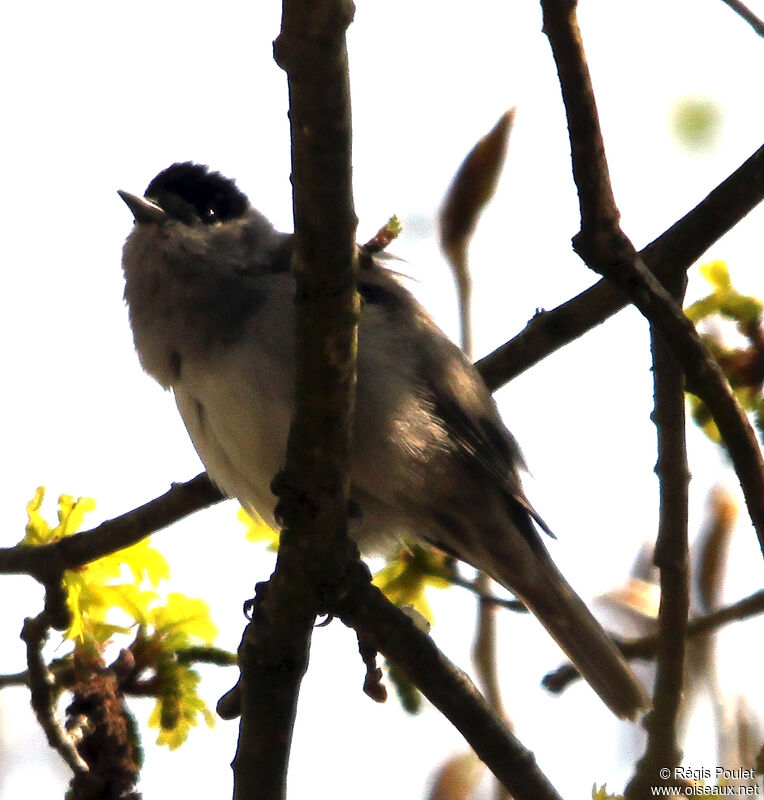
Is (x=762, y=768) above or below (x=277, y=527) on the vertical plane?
below

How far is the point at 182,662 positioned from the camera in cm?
448

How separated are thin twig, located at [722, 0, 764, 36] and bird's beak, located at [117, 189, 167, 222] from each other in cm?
317

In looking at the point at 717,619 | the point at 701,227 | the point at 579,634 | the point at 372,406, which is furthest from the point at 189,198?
the point at 717,619

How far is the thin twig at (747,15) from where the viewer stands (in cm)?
414

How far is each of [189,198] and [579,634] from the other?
126 inches

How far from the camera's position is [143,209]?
6.16 metres

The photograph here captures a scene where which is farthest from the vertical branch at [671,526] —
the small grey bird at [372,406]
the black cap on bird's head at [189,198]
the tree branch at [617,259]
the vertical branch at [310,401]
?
the black cap on bird's head at [189,198]

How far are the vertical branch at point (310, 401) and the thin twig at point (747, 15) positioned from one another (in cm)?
184

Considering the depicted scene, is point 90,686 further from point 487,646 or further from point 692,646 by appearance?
point 692,646

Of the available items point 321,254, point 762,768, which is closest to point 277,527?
point 321,254

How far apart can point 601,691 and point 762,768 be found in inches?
96.3

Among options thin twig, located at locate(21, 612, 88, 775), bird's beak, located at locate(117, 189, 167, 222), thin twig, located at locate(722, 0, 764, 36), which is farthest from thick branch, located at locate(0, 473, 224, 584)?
thin twig, located at locate(722, 0, 764, 36)

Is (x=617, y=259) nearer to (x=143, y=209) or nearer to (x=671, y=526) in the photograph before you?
(x=671, y=526)

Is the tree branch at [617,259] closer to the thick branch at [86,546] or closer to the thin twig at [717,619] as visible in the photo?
the thin twig at [717,619]
